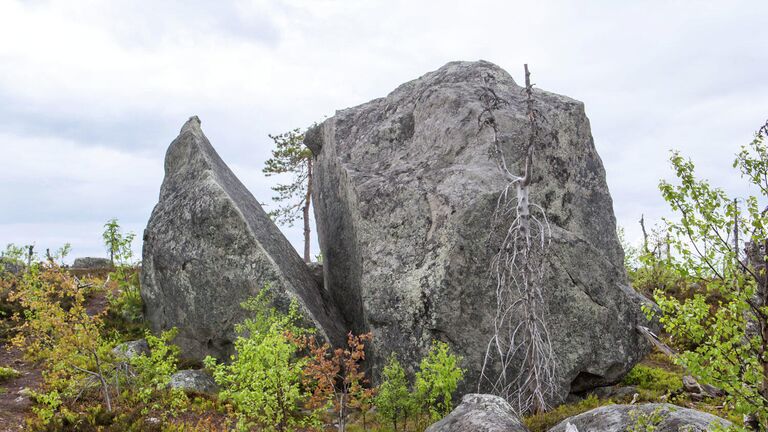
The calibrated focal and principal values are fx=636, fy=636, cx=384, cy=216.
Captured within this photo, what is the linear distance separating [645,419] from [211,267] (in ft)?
39.2

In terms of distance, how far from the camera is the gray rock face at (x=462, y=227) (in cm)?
1348

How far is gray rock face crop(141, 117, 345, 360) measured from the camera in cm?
1606

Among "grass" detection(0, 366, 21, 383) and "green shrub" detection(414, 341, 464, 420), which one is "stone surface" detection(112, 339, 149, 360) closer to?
"grass" detection(0, 366, 21, 383)

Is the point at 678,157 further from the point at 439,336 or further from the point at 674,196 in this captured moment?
the point at 439,336

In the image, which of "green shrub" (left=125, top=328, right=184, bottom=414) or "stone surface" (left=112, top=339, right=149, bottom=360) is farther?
"stone surface" (left=112, top=339, right=149, bottom=360)

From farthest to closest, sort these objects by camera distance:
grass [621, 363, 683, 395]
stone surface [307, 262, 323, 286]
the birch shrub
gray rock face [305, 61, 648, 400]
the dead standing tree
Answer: stone surface [307, 262, 323, 286] < grass [621, 363, 683, 395] < gray rock face [305, 61, 648, 400] < the dead standing tree < the birch shrub

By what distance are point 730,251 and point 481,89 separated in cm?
1001

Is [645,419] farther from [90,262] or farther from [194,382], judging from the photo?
[90,262]

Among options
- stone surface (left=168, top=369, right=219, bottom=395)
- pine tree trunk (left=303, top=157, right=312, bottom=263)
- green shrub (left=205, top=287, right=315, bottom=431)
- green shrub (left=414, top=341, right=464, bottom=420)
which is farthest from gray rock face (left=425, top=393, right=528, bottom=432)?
pine tree trunk (left=303, top=157, right=312, bottom=263)

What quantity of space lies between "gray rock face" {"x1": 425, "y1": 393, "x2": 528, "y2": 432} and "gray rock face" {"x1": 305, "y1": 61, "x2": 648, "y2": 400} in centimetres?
409

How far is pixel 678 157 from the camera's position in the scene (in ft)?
22.6

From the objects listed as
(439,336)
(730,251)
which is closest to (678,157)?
(730,251)

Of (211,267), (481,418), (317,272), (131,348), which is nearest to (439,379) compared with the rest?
(481,418)

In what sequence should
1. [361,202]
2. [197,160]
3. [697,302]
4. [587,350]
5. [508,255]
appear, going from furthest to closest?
[197,160] → [361,202] → [587,350] → [508,255] → [697,302]
